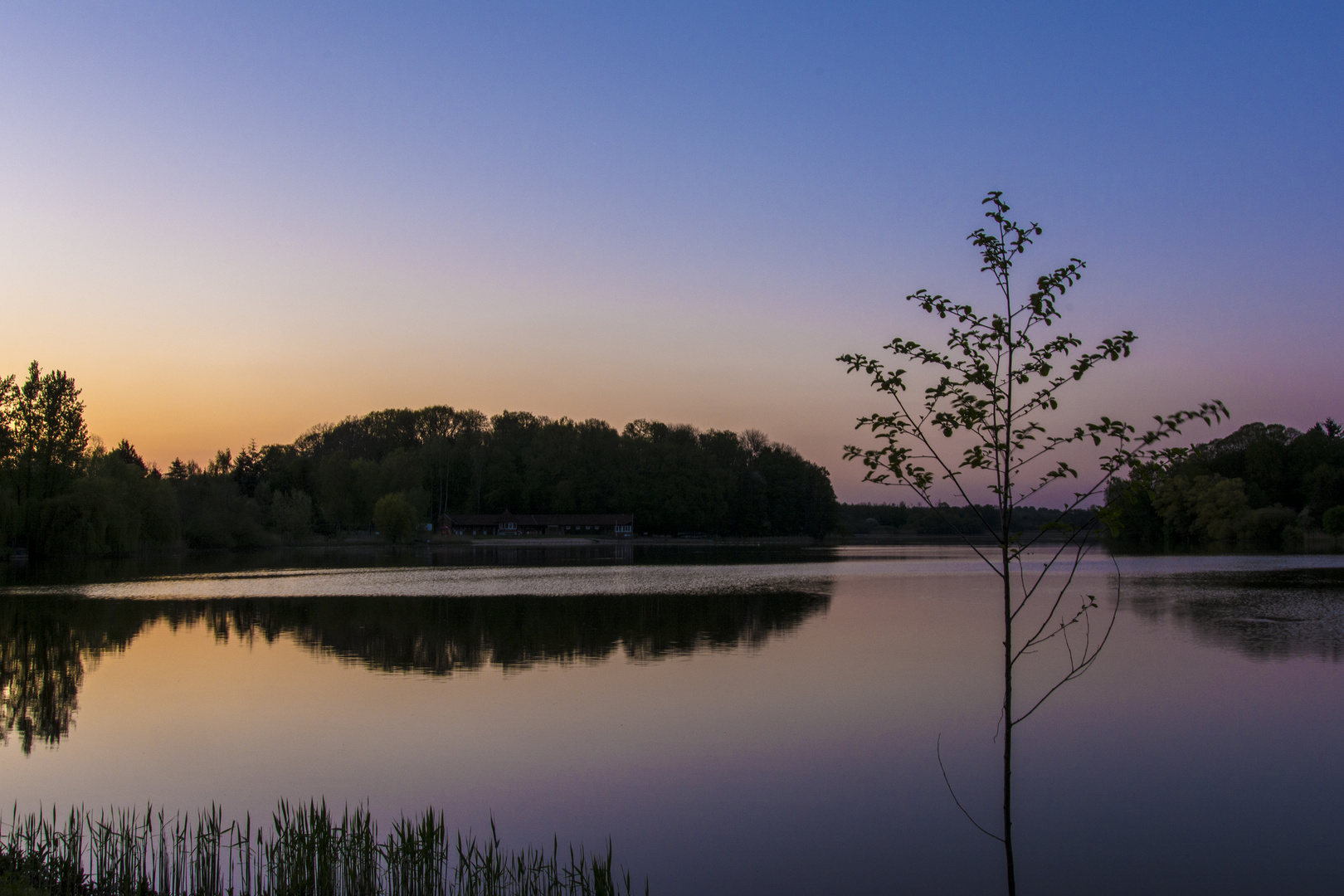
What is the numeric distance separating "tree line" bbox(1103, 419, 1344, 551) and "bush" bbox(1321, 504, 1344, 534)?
0.15ft

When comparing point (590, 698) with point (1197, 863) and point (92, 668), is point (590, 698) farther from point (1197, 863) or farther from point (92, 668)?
point (92, 668)

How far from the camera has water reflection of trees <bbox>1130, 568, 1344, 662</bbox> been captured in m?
18.3

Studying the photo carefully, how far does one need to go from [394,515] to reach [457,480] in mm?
26475

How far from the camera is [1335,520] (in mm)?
62875

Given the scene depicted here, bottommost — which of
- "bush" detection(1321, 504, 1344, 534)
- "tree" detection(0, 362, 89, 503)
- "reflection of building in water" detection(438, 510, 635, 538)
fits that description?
"reflection of building in water" detection(438, 510, 635, 538)

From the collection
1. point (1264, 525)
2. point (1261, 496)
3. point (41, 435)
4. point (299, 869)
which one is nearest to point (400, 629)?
point (299, 869)

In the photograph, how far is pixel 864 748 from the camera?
1088 cm

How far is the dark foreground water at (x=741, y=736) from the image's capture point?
7.84m

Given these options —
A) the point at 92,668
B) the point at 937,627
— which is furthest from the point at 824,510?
the point at 92,668

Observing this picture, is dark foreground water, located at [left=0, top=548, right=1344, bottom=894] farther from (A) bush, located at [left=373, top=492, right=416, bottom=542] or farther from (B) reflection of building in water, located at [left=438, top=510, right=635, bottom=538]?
(B) reflection of building in water, located at [left=438, top=510, right=635, bottom=538]

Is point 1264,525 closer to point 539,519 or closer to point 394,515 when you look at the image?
point 539,519

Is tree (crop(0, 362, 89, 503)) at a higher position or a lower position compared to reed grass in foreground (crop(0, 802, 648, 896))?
higher

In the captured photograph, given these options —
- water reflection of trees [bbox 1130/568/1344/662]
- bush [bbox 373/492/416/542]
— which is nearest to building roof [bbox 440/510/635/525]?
bush [bbox 373/492/416/542]

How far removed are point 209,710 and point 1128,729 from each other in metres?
12.4
